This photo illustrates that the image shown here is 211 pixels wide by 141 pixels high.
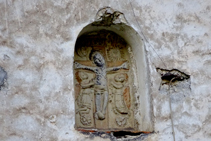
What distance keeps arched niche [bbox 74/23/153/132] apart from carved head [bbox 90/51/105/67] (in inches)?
1.4

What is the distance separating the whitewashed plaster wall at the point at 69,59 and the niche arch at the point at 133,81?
0.31 ft

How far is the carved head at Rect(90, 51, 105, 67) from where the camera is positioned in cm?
543

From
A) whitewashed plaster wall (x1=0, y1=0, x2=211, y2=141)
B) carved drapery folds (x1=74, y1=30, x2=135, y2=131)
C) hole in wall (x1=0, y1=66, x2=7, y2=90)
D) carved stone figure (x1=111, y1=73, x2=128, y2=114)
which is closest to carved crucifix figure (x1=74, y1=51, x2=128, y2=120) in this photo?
carved drapery folds (x1=74, y1=30, x2=135, y2=131)

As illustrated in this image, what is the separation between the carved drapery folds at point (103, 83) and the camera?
5.24m

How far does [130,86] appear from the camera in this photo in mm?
5414

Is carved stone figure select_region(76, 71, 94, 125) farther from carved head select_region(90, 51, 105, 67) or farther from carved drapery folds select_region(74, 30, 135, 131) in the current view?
carved head select_region(90, 51, 105, 67)

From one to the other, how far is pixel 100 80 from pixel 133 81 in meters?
0.37

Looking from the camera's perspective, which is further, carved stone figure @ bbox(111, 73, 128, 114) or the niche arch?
carved stone figure @ bbox(111, 73, 128, 114)

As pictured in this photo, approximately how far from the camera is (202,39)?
5305 mm

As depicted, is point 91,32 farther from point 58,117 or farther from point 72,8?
point 58,117

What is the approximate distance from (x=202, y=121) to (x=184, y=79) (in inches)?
19.4

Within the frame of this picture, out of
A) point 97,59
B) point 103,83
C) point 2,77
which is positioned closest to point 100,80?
point 103,83

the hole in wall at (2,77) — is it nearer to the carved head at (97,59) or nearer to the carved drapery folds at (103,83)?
the carved drapery folds at (103,83)

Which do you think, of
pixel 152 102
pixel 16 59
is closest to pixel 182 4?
pixel 152 102
